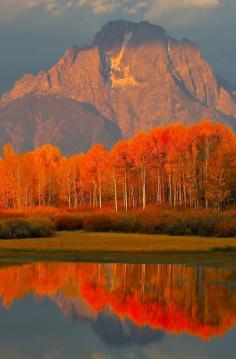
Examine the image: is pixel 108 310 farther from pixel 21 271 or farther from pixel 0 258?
pixel 0 258

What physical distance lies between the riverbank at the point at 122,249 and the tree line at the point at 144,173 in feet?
109

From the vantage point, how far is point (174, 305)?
96.4 ft

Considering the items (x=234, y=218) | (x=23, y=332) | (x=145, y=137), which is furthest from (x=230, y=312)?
(x=145, y=137)

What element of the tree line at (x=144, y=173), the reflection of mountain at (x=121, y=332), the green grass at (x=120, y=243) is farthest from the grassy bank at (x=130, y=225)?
the reflection of mountain at (x=121, y=332)

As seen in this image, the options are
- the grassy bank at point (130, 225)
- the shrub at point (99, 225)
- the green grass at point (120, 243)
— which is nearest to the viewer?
the green grass at point (120, 243)

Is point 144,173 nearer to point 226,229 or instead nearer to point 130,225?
point 130,225

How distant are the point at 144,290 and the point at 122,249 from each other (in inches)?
499

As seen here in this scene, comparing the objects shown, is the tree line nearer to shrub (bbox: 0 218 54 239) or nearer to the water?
shrub (bbox: 0 218 54 239)

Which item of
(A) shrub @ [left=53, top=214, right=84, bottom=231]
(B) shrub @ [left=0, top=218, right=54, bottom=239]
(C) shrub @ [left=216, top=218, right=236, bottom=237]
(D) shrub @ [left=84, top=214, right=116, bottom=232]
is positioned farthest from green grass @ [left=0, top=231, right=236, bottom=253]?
(A) shrub @ [left=53, top=214, right=84, bottom=231]

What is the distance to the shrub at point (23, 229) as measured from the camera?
52.4m

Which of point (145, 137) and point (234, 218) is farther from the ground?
point (145, 137)

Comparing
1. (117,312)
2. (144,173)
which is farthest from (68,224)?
(144,173)

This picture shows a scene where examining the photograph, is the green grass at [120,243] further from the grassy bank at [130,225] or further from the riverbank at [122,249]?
the grassy bank at [130,225]

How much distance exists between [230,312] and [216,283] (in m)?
6.38
